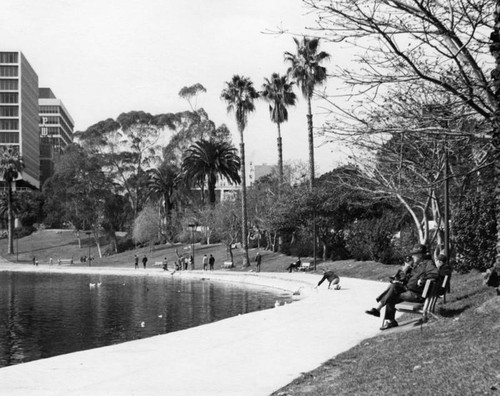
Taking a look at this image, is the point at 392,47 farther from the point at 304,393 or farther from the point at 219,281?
the point at 219,281

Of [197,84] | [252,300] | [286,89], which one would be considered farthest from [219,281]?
[197,84]

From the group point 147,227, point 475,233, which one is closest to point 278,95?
point 147,227

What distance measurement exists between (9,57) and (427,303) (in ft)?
417

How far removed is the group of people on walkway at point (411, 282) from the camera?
1163 cm

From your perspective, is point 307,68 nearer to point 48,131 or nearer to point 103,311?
point 103,311

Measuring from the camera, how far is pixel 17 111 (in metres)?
124

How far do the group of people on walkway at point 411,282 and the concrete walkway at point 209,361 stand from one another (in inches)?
25.7

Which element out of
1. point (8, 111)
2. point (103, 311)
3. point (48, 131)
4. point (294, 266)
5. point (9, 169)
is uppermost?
point (48, 131)

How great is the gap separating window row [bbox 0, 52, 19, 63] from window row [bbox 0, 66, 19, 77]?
1194 mm

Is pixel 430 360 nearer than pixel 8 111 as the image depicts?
Yes

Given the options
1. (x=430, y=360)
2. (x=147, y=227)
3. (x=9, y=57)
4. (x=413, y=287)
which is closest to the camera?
(x=430, y=360)

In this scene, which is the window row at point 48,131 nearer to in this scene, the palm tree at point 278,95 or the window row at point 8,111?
the window row at point 8,111

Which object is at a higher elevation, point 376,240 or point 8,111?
point 8,111

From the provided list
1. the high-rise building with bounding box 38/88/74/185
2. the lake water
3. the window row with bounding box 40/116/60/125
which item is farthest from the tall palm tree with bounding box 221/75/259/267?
the window row with bounding box 40/116/60/125
